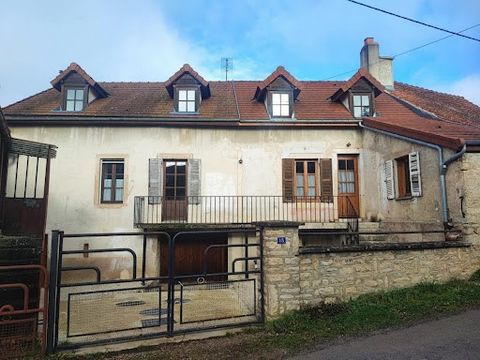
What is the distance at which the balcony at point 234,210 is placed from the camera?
11789 mm

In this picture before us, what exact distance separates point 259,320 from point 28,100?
12.6m

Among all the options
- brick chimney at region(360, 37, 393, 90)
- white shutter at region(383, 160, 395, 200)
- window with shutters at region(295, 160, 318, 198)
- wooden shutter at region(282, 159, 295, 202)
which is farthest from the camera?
brick chimney at region(360, 37, 393, 90)

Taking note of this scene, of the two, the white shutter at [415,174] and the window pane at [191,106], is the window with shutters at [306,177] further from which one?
the window pane at [191,106]

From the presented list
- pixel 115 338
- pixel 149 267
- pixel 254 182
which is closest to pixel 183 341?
pixel 115 338

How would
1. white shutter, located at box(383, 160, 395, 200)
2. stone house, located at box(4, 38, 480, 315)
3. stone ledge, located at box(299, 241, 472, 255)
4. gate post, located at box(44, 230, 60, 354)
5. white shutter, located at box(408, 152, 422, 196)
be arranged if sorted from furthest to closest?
stone house, located at box(4, 38, 480, 315)
white shutter, located at box(383, 160, 395, 200)
white shutter, located at box(408, 152, 422, 196)
stone ledge, located at box(299, 241, 472, 255)
gate post, located at box(44, 230, 60, 354)

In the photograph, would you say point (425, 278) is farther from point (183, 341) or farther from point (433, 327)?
point (183, 341)

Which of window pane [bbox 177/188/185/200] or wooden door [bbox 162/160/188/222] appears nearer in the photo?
wooden door [bbox 162/160/188/222]

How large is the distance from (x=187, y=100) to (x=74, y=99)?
4.18m

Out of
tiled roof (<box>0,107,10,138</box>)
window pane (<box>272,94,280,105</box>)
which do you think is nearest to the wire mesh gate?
tiled roof (<box>0,107,10,138</box>)

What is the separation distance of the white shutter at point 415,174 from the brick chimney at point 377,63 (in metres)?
7.91

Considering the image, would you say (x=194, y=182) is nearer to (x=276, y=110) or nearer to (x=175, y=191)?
(x=175, y=191)

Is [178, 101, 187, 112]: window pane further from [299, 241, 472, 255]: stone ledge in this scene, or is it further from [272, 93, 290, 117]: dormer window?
[299, 241, 472, 255]: stone ledge

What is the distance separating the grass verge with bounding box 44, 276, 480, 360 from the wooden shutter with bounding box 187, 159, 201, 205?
6745mm

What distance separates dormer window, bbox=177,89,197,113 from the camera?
1311 cm
